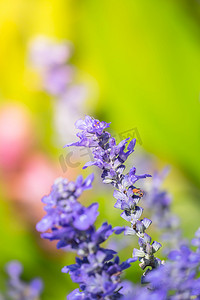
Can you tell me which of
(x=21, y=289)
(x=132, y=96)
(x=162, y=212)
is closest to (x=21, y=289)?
(x=21, y=289)

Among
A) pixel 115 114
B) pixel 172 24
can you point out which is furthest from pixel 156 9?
pixel 115 114

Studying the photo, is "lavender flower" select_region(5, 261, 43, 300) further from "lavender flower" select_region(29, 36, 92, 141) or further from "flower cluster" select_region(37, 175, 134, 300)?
"lavender flower" select_region(29, 36, 92, 141)

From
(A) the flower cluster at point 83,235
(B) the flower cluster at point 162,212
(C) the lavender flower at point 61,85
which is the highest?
(C) the lavender flower at point 61,85

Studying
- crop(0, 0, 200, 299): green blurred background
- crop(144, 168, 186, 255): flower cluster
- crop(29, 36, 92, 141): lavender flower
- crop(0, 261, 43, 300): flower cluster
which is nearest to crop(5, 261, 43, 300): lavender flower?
crop(0, 261, 43, 300): flower cluster

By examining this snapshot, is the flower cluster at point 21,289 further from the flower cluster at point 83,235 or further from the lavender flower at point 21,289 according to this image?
Result: the flower cluster at point 83,235

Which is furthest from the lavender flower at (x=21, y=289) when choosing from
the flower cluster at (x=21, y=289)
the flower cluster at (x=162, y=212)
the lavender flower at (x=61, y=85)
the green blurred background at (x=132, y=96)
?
the lavender flower at (x=61, y=85)
